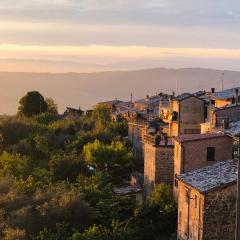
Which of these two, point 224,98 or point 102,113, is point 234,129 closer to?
point 224,98

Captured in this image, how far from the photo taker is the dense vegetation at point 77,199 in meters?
31.5

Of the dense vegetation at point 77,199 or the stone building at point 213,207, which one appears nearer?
the stone building at point 213,207

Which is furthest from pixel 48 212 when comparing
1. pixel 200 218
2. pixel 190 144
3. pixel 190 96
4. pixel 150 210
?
pixel 190 96

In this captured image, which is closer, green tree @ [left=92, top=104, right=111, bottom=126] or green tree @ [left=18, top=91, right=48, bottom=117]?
green tree @ [left=92, top=104, right=111, bottom=126]

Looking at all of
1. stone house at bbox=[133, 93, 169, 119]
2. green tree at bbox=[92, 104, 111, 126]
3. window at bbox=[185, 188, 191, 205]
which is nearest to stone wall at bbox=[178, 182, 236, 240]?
window at bbox=[185, 188, 191, 205]

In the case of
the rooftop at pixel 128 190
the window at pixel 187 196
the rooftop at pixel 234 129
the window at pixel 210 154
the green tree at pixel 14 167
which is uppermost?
the rooftop at pixel 234 129

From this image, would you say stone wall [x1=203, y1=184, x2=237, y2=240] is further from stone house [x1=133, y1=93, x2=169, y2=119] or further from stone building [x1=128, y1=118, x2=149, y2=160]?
stone house [x1=133, y1=93, x2=169, y2=119]

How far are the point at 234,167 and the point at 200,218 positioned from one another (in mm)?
3322

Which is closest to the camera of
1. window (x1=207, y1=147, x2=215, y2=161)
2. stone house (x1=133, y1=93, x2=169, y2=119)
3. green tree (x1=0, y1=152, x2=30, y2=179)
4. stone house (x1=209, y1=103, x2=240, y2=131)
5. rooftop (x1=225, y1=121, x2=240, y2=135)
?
rooftop (x1=225, y1=121, x2=240, y2=135)

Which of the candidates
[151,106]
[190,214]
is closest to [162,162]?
[190,214]

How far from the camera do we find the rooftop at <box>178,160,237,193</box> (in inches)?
986

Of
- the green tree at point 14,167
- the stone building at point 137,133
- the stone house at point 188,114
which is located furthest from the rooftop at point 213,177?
the stone building at point 137,133

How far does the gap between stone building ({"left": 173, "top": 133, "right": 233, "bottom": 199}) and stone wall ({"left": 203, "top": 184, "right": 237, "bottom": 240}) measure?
26.8 feet

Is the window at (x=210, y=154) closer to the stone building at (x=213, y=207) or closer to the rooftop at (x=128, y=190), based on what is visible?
the stone building at (x=213, y=207)
